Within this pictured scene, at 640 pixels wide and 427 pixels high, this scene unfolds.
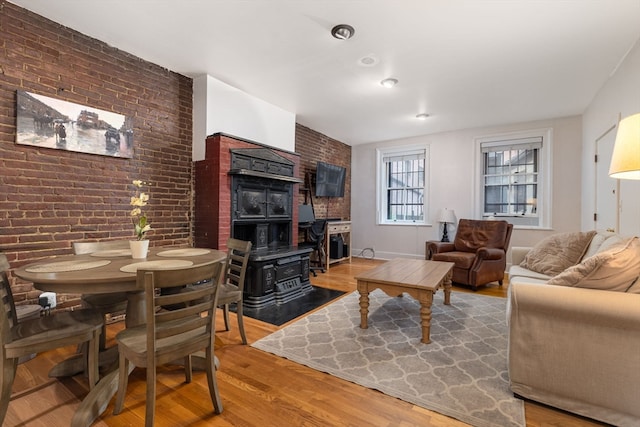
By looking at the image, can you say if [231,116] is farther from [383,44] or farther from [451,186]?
[451,186]

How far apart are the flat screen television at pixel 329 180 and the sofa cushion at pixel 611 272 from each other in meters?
4.19

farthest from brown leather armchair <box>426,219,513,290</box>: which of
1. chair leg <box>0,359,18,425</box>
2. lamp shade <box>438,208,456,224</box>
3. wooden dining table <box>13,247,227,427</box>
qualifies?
chair leg <box>0,359,18,425</box>

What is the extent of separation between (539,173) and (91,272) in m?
6.25

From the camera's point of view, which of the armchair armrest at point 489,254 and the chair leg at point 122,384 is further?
the armchair armrest at point 489,254

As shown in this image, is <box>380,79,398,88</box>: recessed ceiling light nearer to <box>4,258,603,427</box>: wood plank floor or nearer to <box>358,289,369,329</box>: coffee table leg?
<box>358,289,369,329</box>: coffee table leg

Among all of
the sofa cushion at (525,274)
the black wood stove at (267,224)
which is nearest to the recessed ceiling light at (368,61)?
the black wood stove at (267,224)

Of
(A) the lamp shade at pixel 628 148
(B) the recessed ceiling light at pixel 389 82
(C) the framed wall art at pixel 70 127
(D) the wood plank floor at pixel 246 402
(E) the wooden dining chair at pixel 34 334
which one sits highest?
(B) the recessed ceiling light at pixel 389 82

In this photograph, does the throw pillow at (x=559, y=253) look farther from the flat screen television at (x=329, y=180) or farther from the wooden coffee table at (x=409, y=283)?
the flat screen television at (x=329, y=180)

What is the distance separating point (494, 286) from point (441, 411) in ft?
11.0

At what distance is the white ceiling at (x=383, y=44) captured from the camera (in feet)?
7.41

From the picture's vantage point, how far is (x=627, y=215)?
2746 mm

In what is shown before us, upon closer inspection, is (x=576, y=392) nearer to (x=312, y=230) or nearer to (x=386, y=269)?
(x=386, y=269)

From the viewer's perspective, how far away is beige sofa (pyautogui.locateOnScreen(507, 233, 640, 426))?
1.52m

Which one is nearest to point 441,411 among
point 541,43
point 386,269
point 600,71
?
point 386,269
